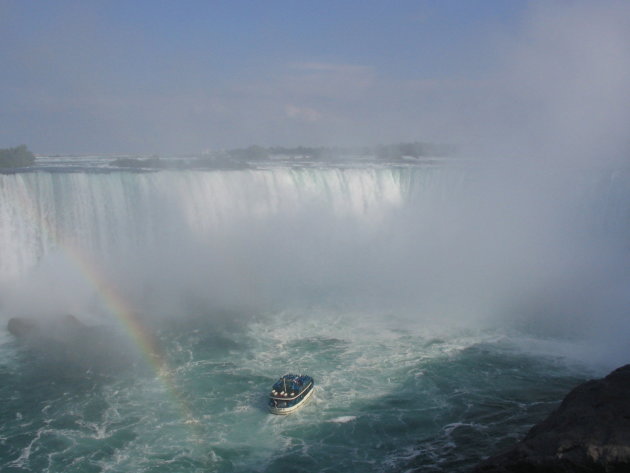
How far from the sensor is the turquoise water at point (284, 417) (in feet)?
33.4

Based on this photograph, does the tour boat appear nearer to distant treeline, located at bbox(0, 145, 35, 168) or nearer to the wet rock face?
the wet rock face

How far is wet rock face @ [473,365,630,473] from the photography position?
7762 mm

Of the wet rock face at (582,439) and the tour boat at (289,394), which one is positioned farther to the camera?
the tour boat at (289,394)

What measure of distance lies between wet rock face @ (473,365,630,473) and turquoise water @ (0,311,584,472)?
135cm

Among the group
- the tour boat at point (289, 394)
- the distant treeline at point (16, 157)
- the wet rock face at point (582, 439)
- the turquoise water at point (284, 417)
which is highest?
the distant treeline at point (16, 157)

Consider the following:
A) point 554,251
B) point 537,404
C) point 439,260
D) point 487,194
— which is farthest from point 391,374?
point 487,194

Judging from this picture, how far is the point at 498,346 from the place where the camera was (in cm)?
1527

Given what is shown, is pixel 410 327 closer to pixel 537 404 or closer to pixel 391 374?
pixel 391 374

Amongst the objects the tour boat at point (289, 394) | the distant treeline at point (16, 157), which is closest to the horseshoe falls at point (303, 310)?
the tour boat at point (289, 394)

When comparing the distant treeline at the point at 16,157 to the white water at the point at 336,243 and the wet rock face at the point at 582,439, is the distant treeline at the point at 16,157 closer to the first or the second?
the white water at the point at 336,243

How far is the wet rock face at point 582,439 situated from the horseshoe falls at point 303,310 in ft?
4.37

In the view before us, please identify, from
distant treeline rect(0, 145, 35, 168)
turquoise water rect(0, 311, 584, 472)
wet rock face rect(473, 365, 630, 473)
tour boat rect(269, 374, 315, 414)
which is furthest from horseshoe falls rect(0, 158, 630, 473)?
distant treeline rect(0, 145, 35, 168)

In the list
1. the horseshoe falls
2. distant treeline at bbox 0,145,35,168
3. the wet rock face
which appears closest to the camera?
the wet rock face

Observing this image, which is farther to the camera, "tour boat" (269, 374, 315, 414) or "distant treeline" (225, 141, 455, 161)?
"distant treeline" (225, 141, 455, 161)
